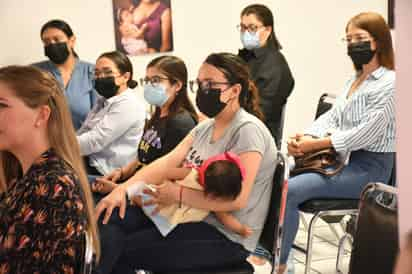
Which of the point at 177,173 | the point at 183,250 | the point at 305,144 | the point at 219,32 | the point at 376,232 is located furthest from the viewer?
the point at 219,32

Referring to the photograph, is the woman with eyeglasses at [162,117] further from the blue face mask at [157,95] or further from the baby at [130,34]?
the baby at [130,34]

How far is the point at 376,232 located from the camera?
1.64m

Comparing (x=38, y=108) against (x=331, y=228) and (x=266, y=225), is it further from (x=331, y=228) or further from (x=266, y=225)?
(x=331, y=228)

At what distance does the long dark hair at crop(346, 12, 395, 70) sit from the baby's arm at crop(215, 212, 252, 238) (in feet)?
4.37

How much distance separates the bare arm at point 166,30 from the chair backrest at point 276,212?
2550 millimetres

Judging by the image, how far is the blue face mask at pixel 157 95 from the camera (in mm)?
2893

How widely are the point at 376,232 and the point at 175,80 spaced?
5.01 feet

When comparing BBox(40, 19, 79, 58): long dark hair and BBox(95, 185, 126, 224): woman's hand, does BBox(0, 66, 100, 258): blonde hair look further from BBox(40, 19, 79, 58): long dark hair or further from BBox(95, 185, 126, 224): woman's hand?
BBox(40, 19, 79, 58): long dark hair

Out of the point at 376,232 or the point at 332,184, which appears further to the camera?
the point at 332,184

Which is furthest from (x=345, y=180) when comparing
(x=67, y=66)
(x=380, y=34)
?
(x=67, y=66)

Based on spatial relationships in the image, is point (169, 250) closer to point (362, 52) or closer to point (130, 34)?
point (362, 52)

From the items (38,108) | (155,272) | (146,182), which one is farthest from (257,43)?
(38,108)

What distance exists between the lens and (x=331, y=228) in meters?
3.82

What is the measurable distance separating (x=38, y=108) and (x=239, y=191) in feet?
2.55
